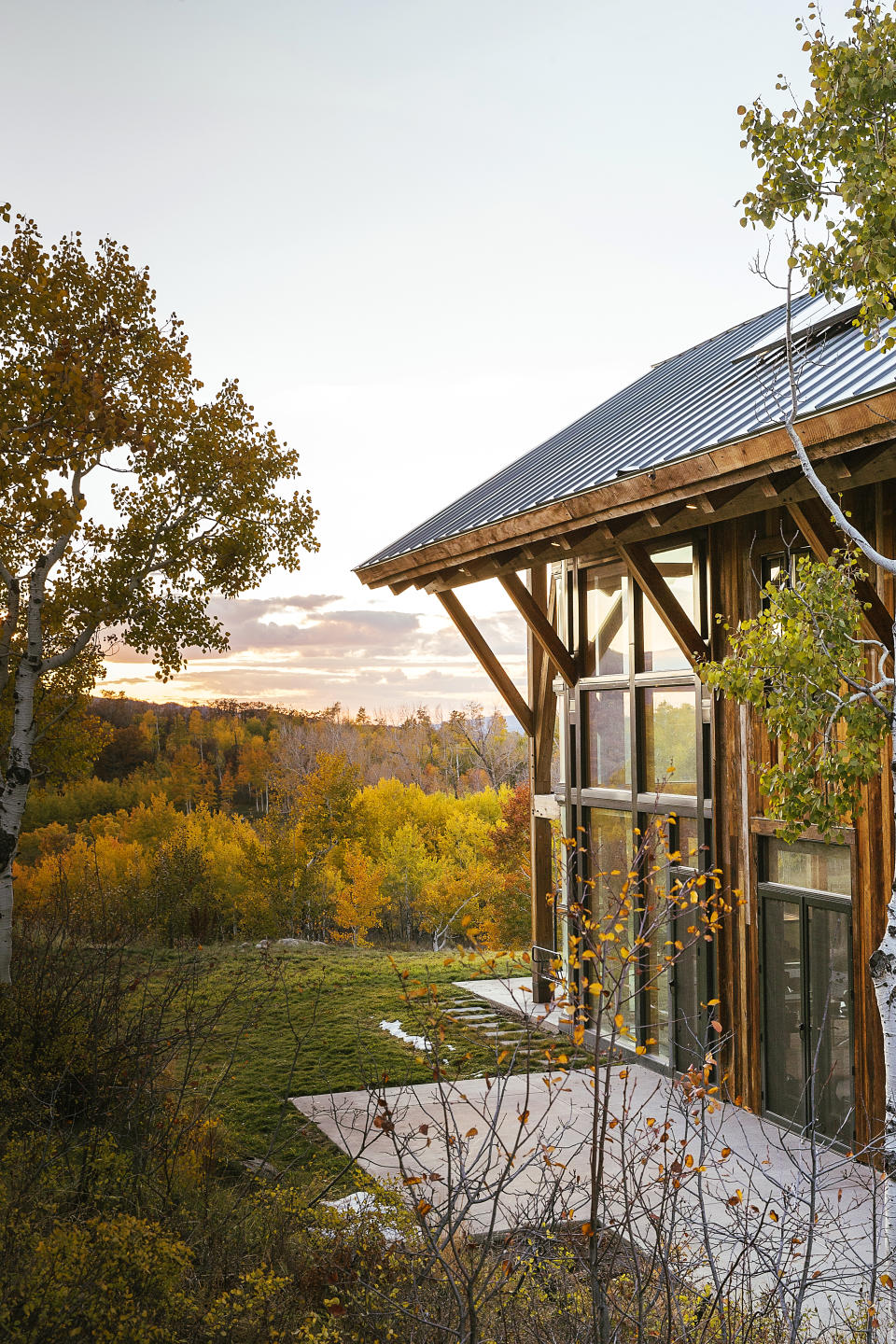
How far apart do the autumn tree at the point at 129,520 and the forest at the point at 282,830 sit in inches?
57.2

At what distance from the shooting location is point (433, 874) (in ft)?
122

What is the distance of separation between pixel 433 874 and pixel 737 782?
29264 millimetres

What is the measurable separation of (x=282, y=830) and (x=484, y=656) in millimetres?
27722

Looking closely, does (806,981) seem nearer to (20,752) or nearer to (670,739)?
(670,739)

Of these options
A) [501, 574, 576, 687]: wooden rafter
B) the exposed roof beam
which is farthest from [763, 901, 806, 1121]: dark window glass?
the exposed roof beam

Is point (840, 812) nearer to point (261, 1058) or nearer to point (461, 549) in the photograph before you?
point (461, 549)

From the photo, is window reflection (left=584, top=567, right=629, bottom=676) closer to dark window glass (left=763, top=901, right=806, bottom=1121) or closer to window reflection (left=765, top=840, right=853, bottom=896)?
window reflection (left=765, top=840, right=853, bottom=896)

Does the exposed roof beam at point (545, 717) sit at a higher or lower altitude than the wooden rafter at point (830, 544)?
lower

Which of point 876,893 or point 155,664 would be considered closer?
point 876,893

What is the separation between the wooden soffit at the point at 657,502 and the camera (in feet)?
19.3

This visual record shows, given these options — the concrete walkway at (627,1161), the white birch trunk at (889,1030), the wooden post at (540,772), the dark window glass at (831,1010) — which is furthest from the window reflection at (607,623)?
the white birch trunk at (889,1030)

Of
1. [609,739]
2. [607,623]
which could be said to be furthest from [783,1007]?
[607,623]

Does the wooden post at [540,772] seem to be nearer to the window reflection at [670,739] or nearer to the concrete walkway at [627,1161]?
the window reflection at [670,739]

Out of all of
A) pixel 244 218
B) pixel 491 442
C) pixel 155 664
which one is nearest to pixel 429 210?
pixel 244 218
